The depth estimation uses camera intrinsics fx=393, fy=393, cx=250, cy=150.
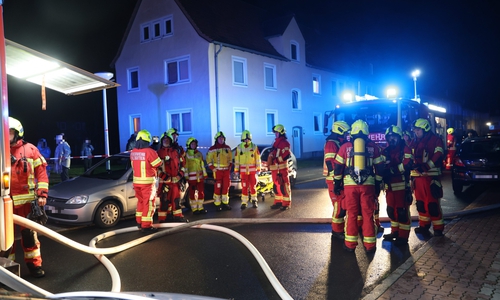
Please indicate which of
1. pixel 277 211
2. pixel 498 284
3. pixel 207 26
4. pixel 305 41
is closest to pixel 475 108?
pixel 305 41

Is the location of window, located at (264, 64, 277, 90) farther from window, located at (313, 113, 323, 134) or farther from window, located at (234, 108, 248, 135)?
window, located at (313, 113, 323, 134)

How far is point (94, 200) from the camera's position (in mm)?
7457

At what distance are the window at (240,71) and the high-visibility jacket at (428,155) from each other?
16914 mm

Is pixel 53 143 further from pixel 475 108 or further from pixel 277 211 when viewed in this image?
pixel 475 108

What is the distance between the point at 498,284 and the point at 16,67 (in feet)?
21.2

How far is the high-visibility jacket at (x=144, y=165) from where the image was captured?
22.8 feet

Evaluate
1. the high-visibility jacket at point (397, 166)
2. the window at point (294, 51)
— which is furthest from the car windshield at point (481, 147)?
the window at point (294, 51)

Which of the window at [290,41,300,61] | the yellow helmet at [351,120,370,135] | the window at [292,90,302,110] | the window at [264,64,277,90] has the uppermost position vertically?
the window at [290,41,300,61]

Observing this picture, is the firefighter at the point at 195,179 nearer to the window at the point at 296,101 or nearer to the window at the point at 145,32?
the window at the point at 145,32

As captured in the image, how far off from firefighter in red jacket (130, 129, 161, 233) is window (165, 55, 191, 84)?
15603 millimetres

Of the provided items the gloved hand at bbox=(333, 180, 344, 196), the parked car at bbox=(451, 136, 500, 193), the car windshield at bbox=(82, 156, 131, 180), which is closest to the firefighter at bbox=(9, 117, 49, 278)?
the car windshield at bbox=(82, 156, 131, 180)

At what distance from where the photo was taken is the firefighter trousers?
550cm

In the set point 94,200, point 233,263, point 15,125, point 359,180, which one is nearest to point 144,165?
point 94,200

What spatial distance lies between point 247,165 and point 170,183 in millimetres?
2238
